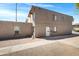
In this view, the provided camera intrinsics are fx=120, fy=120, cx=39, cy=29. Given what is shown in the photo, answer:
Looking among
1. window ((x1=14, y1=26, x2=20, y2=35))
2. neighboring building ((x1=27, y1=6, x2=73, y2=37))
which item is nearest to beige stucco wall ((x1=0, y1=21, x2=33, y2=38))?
window ((x1=14, y1=26, x2=20, y2=35))

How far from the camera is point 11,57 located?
7.00 metres

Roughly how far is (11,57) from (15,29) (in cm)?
635

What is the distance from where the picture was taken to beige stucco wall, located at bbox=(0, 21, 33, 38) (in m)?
12.1

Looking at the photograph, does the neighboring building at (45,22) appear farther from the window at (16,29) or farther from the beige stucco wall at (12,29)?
the window at (16,29)

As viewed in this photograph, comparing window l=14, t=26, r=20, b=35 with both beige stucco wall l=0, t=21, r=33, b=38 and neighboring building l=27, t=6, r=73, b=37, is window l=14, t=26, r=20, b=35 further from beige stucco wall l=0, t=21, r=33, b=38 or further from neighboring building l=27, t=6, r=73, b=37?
neighboring building l=27, t=6, r=73, b=37

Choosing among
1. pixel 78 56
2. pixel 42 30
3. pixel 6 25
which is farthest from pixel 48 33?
pixel 78 56

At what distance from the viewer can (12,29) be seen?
12.8 metres

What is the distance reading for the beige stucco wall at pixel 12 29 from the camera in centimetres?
1208

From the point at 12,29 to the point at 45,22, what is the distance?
3.79 meters

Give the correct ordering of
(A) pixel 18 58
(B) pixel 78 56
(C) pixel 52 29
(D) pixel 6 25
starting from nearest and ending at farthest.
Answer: (A) pixel 18 58
(B) pixel 78 56
(D) pixel 6 25
(C) pixel 52 29

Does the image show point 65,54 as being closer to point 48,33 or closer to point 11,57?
point 11,57

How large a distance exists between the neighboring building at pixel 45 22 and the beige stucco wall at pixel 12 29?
0.98 metres

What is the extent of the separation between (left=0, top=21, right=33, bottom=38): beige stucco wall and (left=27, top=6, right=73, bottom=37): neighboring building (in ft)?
3.22

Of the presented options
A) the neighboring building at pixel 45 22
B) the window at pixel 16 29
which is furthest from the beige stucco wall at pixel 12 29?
the neighboring building at pixel 45 22
